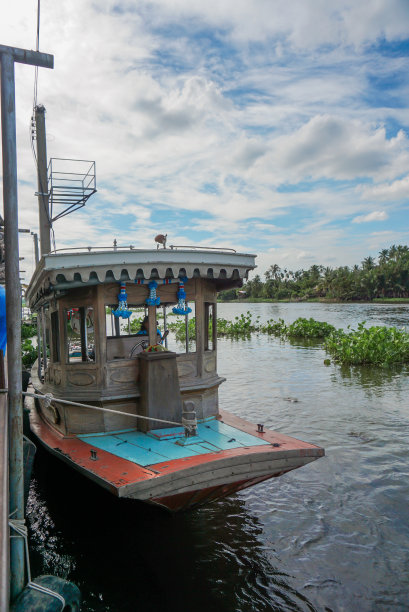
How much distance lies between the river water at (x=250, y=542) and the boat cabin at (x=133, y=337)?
1.05 metres

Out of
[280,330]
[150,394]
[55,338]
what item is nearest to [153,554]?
[150,394]

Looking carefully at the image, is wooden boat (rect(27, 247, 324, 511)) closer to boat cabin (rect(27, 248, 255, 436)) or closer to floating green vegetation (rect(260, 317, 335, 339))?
A: boat cabin (rect(27, 248, 255, 436))

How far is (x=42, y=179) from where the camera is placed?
543 inches

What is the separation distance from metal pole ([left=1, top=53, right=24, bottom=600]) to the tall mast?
10.1 m

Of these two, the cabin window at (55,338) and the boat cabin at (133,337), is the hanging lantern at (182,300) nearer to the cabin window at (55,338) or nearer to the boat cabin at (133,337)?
the boat cabin at (133,337)

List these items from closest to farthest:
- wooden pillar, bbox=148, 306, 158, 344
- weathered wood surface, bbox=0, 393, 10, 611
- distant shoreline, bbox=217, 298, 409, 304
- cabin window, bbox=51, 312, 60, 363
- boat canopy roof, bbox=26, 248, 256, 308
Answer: weathered wood surface, bbox=0, 393, 10, 611 → boat canopy roof, bbox=26, 248, 256, 308 → wooden pillar, bbox=148, 306, 158, 344 → cabin window, bbox=51, 312, 60, 363 → distant shoreline, bbox=217, 298, 409, 304

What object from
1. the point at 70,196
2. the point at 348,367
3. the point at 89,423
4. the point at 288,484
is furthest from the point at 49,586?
the point at 348,367

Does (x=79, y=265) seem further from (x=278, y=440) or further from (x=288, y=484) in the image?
(x=288, y=484)

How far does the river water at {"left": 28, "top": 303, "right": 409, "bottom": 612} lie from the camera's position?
482cm

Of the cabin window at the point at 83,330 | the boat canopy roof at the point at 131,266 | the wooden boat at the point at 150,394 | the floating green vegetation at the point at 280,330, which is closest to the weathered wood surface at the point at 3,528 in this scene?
the wooden boat at the point at 150,394

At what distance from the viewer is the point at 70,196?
12.7 m

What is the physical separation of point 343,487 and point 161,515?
3408mm

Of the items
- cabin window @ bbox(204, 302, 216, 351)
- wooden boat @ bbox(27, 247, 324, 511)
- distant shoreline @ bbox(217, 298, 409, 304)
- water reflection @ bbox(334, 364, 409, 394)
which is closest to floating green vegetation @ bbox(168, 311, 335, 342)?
water reflection @ bbox(334, 364, 409, 394)

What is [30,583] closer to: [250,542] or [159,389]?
[159,389]
